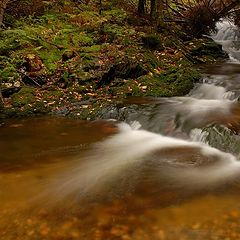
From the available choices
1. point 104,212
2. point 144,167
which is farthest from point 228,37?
point 104,212

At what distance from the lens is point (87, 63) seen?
1009 cm

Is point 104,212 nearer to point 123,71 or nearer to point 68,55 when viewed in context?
point 123,71

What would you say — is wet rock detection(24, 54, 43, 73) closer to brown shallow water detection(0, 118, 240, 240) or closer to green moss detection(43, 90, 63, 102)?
green moss detection(43, 90, 63, 102)

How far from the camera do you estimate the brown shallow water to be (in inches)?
137

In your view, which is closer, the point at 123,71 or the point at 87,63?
the point at 123,71

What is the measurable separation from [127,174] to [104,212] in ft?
3.69

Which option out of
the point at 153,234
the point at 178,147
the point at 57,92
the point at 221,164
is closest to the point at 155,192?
the point at 153,234

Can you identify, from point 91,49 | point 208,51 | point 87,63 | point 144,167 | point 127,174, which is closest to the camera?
point 127,174

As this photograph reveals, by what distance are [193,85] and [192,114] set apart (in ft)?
8.53

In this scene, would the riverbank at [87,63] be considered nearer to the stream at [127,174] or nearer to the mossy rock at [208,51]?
the mossy rock at [208,51]

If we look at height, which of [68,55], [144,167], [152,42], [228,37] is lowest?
[144,167]

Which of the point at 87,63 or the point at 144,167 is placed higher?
→ the point at 87,63

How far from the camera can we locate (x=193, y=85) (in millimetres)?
9695

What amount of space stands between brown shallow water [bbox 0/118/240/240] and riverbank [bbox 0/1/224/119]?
10.3 feet
